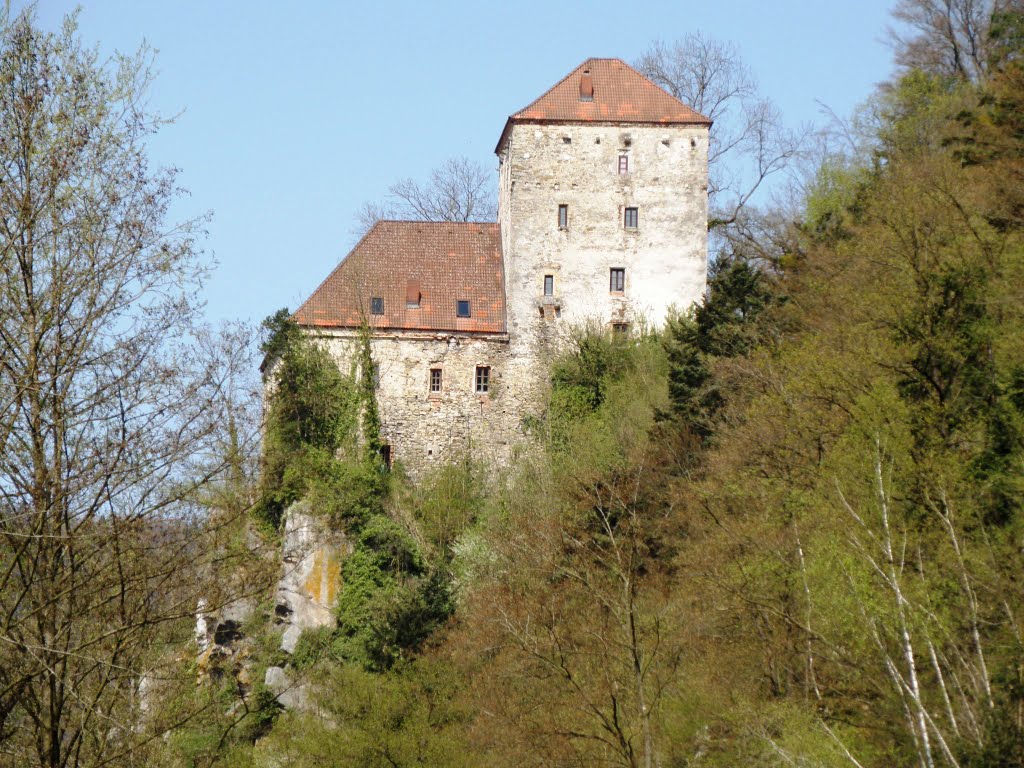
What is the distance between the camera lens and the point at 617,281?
36.8m

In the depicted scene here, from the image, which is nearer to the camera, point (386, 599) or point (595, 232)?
point (386, 599)

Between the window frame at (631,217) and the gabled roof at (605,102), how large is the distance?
2.34 m

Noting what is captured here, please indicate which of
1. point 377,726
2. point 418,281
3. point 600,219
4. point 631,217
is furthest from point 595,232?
point 377,726

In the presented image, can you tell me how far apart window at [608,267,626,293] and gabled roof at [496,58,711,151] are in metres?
3.94

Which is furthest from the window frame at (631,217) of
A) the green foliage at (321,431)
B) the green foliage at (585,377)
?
the green foliage at (321,431)

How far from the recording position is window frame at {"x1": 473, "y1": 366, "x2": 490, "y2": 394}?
120 ft

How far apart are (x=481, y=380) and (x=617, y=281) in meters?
4.31

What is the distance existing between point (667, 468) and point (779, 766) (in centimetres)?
1190

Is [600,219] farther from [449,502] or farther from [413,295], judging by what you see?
[449,502]

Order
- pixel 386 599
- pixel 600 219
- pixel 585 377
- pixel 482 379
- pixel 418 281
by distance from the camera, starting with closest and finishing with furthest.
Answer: pixel 386 599
pixel 585 377
pixel 482 379
pixel 600 219
pixel 418 281

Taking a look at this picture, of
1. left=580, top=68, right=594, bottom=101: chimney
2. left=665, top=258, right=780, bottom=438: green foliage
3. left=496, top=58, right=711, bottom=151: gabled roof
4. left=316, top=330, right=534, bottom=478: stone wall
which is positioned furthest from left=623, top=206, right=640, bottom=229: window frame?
left=665, top=258, right=780, bottom=438: green foliage

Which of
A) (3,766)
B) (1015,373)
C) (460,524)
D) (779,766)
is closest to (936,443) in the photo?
(1015,373)

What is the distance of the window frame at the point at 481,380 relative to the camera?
36656 mm

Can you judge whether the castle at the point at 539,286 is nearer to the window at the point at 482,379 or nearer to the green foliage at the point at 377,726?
the window at the point at 482,379
